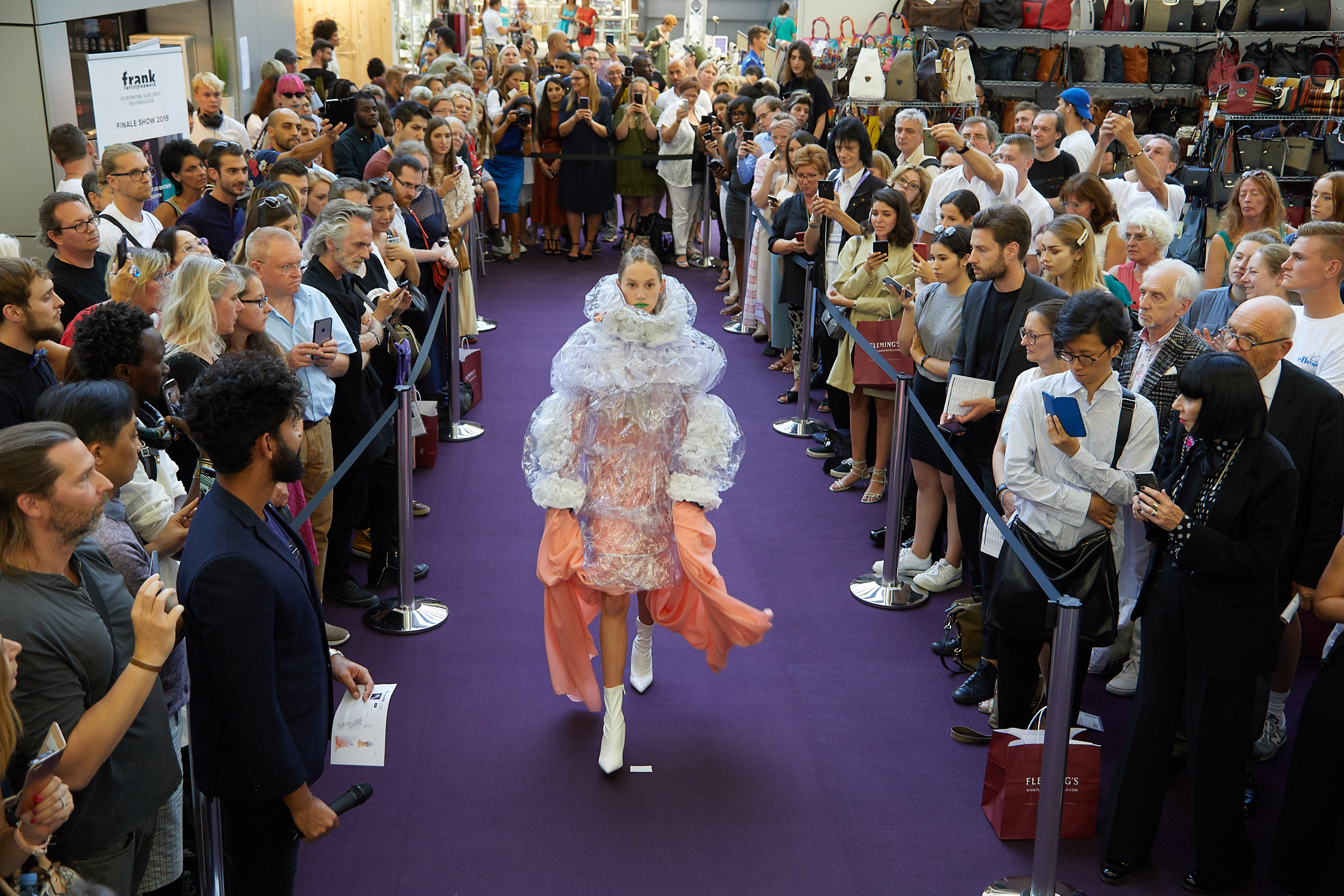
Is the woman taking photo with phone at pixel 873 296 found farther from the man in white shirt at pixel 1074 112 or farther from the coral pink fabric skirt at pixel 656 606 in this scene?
the man in white shirt at pixel 1074 112

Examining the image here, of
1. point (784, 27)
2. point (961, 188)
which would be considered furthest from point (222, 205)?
point (784, 27)

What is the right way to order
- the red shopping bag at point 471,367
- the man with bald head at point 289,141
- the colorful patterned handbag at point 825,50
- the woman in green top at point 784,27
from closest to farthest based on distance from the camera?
the man with bald head at point 289,141
the red shopping bag at point 471,367
the colorful patterned handbag at point 825,50
the woman in green top at point 784,27

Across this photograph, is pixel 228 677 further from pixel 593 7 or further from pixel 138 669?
pixel 593 7

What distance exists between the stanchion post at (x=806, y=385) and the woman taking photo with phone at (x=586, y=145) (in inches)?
181

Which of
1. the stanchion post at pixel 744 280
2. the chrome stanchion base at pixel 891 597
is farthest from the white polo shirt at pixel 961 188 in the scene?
the chrome stanchion base at pixel 891 597

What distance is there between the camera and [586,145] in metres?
11.8

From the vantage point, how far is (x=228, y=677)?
2477mm

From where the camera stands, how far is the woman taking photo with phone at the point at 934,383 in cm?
523

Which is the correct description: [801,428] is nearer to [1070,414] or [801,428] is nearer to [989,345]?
[989,345]

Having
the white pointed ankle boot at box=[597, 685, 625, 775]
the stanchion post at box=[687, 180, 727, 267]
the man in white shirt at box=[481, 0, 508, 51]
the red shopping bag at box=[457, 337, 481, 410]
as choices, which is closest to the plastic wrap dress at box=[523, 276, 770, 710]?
the white pointed ankle boot at box=[597, 685, 625, 775]

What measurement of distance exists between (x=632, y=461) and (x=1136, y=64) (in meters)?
12.9

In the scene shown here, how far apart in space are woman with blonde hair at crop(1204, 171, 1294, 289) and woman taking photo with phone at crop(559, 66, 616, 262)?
7.19 m

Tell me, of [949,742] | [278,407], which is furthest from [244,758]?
[949,742]

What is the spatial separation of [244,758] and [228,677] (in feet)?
0.67
